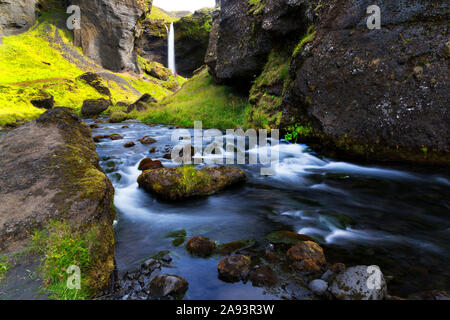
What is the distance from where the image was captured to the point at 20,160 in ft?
12.8

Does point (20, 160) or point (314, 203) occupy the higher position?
point (20, 160)

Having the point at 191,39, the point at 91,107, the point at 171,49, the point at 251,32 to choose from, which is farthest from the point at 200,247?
the point at 171,49

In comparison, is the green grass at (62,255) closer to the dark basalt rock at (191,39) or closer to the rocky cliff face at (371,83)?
the rocky cliff face at (371,83)

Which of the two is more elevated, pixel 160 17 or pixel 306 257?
pixel 160 17

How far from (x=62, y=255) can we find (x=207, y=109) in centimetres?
1591

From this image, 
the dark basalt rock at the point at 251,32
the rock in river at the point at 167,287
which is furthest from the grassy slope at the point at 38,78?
the rock in river at the point at 167,287

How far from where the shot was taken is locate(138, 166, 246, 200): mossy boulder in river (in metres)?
5.29

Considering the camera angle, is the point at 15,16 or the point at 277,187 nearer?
the point at 277,187

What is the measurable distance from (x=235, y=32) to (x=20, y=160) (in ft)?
50.4

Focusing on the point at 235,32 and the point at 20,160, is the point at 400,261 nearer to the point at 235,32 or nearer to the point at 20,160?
the point at 20,160

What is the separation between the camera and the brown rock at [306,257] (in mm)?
2797

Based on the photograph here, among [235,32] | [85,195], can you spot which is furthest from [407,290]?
[235,32]

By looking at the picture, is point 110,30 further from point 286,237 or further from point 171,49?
point 286,237

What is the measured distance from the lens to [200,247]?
3305 millimetres
